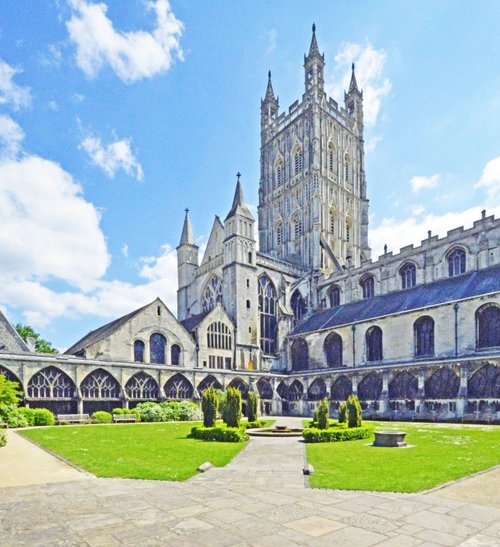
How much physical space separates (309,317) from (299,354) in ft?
18.8

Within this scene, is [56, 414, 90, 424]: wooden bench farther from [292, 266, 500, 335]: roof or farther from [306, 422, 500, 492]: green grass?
[292, 266, 500, 335]: roof

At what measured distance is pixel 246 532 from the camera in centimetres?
634

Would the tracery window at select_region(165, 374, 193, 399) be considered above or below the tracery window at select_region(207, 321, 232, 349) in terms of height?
below

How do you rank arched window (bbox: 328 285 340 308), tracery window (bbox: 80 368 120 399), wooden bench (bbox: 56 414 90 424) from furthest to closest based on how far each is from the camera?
arched window (bbox: 328 285 340 308) < tracery window (bbox: 80 368 120 399) < wooden bench (bbox: 56 414 90 424)

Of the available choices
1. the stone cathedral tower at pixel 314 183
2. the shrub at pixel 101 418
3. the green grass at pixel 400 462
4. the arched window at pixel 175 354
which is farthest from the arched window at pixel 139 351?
the stone cathedral tower at pixel 314 183

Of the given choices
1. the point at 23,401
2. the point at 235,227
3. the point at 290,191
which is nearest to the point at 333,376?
the point at 235,227

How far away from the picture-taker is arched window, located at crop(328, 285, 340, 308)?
2037 inches

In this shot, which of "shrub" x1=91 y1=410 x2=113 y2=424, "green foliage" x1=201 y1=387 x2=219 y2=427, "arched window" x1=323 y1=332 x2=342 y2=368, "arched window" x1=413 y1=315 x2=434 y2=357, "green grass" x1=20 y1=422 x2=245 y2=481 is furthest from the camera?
"arched window" x1=323 y1=332 x2=342 y2=368

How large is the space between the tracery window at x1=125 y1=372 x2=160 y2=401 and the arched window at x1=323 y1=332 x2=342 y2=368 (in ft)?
57.6

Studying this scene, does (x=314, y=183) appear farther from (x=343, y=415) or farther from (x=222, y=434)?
(x=222, y=434)

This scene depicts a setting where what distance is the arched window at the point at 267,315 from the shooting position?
1955 inches

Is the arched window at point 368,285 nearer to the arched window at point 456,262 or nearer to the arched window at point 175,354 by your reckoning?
the arched window at point 456,262

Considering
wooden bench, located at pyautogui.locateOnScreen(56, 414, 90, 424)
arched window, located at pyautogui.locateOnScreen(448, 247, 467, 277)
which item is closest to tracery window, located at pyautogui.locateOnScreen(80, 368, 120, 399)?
wooden bench, located at pyautogui.locateOnScreen(56, 414, 90, 424)

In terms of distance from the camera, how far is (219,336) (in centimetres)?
4406
